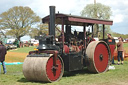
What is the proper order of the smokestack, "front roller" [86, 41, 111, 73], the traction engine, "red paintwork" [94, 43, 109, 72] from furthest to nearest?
"red paintwork" [94, 43, 109, 72] < "front roller" [86, 41, 111, 73] < the smokestack < the traction engine

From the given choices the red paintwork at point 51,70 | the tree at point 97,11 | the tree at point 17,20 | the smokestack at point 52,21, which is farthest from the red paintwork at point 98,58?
the tree at point 17,20

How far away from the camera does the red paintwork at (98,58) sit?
8327 millimetres

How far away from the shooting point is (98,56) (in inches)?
332

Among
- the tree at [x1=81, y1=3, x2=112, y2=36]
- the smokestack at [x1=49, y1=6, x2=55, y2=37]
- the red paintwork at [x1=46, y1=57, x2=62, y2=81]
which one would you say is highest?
the tree at [x1=81, y1=3, x2=112, y2=36]

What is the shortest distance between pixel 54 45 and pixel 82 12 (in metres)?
33.6

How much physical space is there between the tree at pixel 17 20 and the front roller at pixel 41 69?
3938cm

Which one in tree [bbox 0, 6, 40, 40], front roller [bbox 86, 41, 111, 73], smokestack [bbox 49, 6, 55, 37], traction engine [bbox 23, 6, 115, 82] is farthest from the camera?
tree [bbox 0, 6, 40, 40]

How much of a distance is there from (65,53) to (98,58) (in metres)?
1.45

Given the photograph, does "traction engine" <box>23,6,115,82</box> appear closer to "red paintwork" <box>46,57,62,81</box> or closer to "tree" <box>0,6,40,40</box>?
"red paintwork" <box>46,57,62,81</box>

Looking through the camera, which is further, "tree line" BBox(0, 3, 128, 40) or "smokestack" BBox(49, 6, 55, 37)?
"tree line" BBox(0, 3, 128, 40)

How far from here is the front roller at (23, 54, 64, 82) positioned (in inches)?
254

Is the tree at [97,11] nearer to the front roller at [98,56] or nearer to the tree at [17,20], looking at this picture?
the tree at [17,20]

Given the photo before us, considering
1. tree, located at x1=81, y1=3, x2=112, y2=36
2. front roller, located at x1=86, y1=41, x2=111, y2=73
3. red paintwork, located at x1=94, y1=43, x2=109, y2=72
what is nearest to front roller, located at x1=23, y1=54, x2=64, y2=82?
front roller, located at x1=86, y1=41, x2=111, y2=73

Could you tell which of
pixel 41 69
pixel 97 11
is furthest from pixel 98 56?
pixel 97 11
